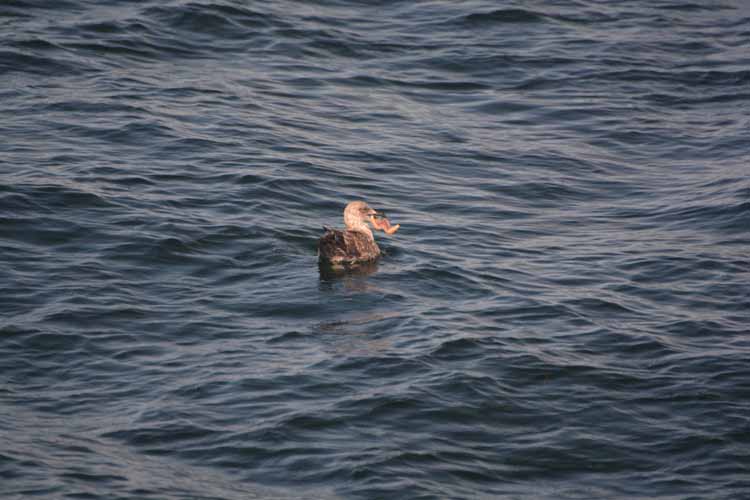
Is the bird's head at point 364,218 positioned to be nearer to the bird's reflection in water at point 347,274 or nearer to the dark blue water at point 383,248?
the dark blue water at point 383,248

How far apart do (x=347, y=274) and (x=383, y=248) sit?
4.09 feet

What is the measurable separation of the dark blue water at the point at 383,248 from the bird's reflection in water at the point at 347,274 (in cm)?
6

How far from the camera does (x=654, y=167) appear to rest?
57.4 ft

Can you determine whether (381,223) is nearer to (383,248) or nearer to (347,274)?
(383,248)

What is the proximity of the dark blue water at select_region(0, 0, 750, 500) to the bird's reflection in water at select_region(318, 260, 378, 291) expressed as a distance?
6 cm

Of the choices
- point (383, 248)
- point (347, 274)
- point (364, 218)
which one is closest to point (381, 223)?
point (364, 218)

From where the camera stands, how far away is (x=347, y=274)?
43.2 feet

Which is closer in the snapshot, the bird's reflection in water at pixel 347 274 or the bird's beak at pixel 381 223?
the bird's reflection in water at pixel 347 274

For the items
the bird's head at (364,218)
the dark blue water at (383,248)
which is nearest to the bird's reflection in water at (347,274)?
the dark blue water at (383,248)

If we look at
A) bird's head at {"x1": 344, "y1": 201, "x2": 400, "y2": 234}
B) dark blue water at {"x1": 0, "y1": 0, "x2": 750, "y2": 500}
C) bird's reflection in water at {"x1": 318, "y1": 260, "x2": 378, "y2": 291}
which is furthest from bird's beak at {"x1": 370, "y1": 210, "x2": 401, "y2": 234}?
bird's reflection in water at {"x1": 318, "y1": 260, "x2": 378, "y2": 291}

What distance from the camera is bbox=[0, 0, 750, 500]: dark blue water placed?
927 centimetres

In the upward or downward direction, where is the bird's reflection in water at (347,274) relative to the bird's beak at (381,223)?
downward

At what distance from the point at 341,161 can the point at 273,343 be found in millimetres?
6397

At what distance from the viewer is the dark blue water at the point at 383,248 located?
927 centimetres
